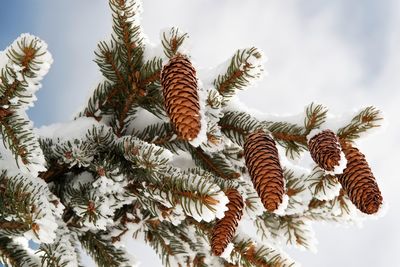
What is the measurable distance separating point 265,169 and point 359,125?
0.78 meters

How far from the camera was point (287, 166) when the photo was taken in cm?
344

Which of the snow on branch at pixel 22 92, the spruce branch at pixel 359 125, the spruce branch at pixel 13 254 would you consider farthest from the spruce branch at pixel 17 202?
the spruce branch at pixel 359 125

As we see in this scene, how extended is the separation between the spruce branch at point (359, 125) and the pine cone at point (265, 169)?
1.69ft

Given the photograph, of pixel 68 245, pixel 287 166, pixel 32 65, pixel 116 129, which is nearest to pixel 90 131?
pixel 116 129

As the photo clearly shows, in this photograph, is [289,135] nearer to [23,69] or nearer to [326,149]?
[326,149]

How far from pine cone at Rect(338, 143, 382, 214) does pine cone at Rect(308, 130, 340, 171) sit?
5.6 inches

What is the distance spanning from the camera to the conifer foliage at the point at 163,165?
2.30 m

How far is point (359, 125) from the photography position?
9.82ft

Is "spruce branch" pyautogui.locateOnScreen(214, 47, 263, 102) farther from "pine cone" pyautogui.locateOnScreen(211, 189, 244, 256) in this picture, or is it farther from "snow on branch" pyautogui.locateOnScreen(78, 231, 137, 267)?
"snow on branch" pyautogui.locateOnScreen(78, 231, 137, 267)

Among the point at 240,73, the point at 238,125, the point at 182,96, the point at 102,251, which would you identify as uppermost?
the point at 240,73

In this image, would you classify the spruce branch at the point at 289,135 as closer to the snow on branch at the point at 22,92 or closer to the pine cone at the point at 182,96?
the pine cone at the point at 182,96

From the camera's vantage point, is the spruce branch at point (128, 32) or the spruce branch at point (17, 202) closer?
the spruce branch at point (17, 202)

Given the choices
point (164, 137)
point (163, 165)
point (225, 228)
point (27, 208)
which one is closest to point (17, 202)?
point (27, 208)

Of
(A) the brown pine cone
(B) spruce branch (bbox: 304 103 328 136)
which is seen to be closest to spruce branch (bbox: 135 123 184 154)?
(B) spruce branch (bbox: 304 103 328 136)
